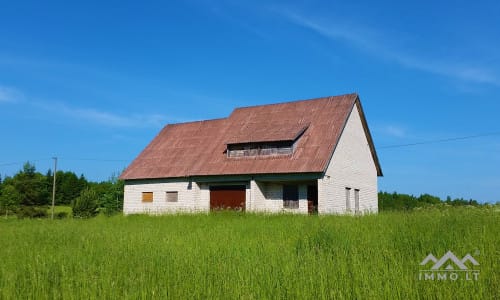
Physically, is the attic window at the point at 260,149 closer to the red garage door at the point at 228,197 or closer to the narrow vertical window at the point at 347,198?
the red garage door at the point at 228,197

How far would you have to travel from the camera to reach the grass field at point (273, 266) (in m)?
5.33

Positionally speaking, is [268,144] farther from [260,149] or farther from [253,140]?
[253,140]

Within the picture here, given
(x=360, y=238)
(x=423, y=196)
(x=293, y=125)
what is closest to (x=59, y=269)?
(x=360, y=238)

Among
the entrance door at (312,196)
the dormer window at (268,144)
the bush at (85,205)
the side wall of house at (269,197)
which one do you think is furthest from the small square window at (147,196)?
the entrance door at (312,196)

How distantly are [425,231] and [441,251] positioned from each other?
2.08 metres

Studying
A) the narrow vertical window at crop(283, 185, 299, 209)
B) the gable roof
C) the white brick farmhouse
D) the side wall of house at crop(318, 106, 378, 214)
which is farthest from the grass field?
the narrow vertical window at crop(283, 185, 299, 209)

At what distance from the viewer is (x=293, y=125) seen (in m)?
25.2

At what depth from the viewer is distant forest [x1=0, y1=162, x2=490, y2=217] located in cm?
4112

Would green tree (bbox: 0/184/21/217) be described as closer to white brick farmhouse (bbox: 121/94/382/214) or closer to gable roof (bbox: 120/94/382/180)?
gable roof (bbox: 120/94/382/180)

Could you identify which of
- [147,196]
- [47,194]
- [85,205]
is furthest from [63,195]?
[147,196]

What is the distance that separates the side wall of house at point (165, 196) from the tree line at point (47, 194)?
25.8 ft

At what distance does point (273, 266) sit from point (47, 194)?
69.3 metres

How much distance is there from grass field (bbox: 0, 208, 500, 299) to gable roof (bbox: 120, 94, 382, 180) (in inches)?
475

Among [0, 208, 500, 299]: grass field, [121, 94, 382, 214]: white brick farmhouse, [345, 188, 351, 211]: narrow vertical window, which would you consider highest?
[121, 94, 382, 214]: white brick farmhouse
